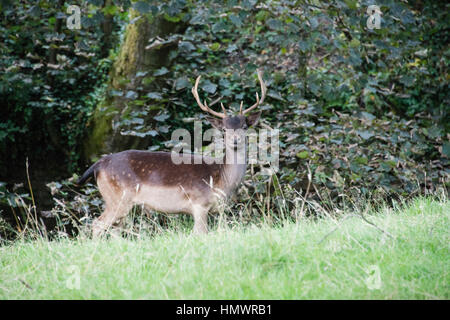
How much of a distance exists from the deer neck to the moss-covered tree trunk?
69.0 inches

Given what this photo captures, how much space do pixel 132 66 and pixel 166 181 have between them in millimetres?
2049

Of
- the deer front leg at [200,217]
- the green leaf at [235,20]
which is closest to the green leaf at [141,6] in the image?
the green leaf at [235,20]

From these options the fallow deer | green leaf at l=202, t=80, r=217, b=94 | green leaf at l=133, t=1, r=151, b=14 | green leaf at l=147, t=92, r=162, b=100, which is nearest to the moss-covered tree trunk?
green leaf at l=147, t=92, r=162, b=100

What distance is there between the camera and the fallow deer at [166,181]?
5.46 meters

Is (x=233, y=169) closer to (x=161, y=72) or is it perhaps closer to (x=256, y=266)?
(x=161, y=72)

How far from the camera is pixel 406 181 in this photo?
6219 mm

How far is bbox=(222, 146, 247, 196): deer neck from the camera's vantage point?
18.3ft

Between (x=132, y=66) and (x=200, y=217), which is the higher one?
(x=132, y=66)

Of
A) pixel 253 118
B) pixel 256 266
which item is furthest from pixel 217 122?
pixel 256 266

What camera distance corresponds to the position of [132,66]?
685 cm

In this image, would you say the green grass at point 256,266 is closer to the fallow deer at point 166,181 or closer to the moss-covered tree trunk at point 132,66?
the fallow deer at point 166,181

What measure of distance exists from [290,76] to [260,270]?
4618 millimetres

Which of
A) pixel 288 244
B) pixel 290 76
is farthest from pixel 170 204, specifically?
pixel 290 76

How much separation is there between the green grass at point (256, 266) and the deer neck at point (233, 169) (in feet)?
4.58
